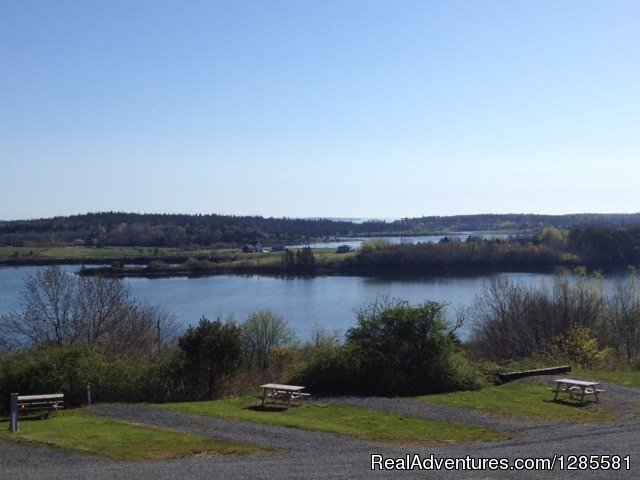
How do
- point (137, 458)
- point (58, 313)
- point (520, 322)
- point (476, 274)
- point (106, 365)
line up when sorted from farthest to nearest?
1. point (476, 274)
2. point (520, 322)
3. point (58, 313)
4. point (106, 365)
5. point (137, 458)

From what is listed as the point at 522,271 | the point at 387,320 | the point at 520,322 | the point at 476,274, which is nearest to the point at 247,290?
the point at 476,274

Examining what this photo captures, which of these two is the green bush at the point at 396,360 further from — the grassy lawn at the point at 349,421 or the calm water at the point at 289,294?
the calm water at the point at 289,294

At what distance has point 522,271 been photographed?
255 feet

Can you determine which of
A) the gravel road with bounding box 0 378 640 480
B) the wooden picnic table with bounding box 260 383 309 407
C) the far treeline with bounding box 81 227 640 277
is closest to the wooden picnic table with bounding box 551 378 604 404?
the gravel road with bounding box 0 378 640 480

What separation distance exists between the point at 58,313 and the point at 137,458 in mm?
18948

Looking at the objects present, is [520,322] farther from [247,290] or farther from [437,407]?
[247,290]

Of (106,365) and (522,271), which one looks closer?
(106,365)

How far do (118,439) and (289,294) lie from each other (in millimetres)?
51940

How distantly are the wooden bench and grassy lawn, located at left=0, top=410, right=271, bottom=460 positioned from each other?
23.6 inches

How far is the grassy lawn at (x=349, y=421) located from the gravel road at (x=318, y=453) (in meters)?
0.42

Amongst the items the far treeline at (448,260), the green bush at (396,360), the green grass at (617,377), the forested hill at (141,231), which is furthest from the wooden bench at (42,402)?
the forested hill at (141,231)

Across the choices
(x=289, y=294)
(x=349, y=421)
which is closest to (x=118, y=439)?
(x=349, y=421)

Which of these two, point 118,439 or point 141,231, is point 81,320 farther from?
point 141,231

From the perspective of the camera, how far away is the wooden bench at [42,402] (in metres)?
14.1
